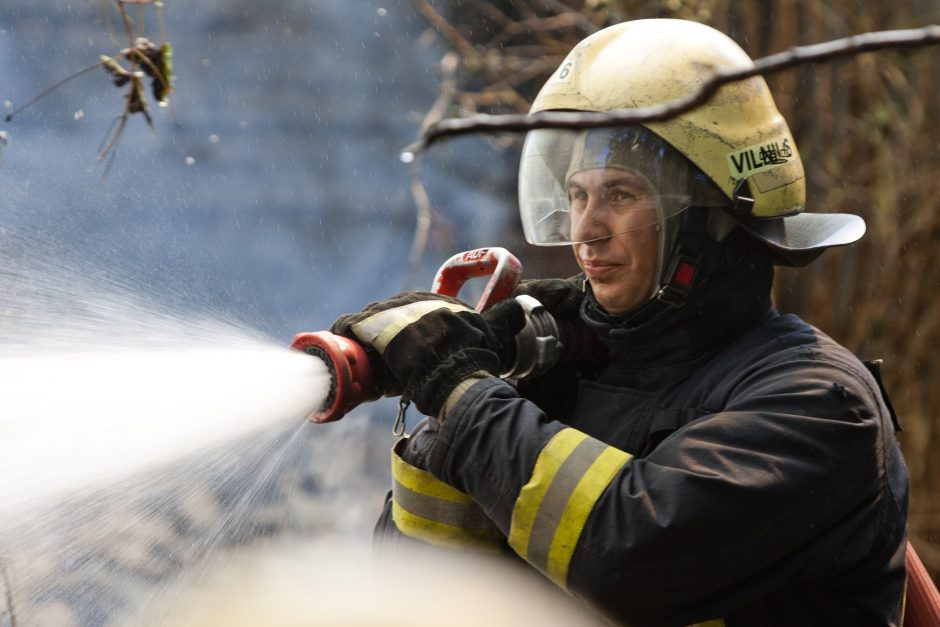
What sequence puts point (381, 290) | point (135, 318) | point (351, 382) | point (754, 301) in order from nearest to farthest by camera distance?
point (351, 382)
point (754, 301)
point (135, 318)
point (381, 290)

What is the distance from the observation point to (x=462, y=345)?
7.11 feet

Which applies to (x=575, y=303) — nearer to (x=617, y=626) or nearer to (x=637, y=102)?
(x=637, y=102)

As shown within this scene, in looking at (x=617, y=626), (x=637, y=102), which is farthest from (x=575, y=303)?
(x=617, y=626)

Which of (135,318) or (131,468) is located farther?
(135,318)

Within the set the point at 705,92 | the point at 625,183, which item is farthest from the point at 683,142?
the point at 705,92

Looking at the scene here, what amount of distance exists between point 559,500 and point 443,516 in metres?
0.46

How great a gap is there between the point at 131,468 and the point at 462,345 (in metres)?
0.95

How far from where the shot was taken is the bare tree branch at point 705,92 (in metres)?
0.92

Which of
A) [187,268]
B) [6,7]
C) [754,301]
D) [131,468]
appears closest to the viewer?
[754,301]

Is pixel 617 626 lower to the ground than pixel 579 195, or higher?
lower

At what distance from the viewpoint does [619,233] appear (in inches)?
92.9

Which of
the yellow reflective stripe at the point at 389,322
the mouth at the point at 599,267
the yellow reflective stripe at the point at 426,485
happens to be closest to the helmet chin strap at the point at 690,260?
the mouth at the point at 599,267

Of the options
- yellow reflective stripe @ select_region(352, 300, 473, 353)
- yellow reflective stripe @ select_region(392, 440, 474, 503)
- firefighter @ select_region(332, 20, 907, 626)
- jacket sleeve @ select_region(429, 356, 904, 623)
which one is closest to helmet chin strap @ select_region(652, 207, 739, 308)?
firefighter @ select_region(332, 20, 907, 626)

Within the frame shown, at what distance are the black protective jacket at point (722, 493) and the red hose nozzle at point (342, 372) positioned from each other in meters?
0.20
